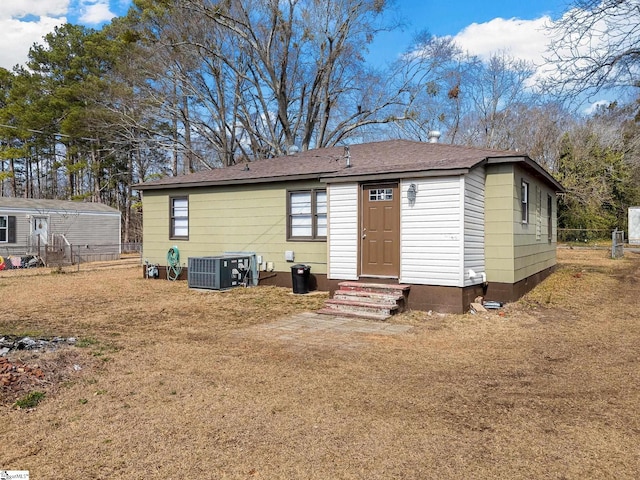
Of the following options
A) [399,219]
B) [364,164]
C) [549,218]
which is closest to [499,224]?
[399,219]

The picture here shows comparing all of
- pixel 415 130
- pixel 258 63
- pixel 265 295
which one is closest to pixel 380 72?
pixel 415 130

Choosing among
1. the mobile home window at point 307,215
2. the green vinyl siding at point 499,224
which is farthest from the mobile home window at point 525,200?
the mobile home window at point 307,215

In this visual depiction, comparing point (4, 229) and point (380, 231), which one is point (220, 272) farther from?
point (4, 229)

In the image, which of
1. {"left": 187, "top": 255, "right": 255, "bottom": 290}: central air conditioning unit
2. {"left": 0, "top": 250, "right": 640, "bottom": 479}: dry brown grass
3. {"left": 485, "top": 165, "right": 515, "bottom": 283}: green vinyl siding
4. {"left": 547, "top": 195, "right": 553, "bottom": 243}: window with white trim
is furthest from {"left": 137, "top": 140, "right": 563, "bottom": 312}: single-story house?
{"left": 0, "top": 250, "right": 640, "bottom": 479}: dry brown grass

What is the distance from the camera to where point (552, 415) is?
11.9 feet

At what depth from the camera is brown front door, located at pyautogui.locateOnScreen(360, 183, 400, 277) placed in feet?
29.3

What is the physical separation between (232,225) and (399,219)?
5567 millimetres

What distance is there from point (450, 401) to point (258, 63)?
2235 centimetres

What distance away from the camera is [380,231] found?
907 cm

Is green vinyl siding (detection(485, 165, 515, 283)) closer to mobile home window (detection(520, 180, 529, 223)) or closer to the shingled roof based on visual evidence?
the shingled roof

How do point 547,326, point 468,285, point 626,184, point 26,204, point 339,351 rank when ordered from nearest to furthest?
point 339,351
point 547,326
point 468,285
point 26,204
point 626,184

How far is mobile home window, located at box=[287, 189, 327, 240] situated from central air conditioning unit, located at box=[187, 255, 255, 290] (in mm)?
1484

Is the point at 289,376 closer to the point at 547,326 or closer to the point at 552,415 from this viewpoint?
the point at 552,415

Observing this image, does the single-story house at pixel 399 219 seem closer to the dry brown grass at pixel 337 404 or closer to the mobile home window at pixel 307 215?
the mobile home window at pixel 307 215
